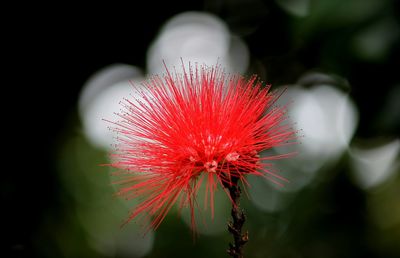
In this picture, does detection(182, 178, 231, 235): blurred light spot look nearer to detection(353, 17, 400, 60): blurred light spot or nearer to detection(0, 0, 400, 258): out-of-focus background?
detection(0, 0, 400, 258): out-of-focus background

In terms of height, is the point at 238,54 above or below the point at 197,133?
above

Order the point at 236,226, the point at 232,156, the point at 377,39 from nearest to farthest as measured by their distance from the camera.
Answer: the point at 236,226 < the point at 232,156 < the point at 377,39

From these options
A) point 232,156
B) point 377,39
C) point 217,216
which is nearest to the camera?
point 232,156

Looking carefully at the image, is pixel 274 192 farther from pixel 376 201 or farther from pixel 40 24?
pixel 40 24

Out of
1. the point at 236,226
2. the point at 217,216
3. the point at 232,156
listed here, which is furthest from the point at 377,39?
the point at 217,216

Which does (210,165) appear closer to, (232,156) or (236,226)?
(232,156)

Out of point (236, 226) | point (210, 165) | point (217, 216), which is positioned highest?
point (210, 165)

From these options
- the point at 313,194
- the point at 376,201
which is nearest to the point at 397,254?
the point at 376,201
